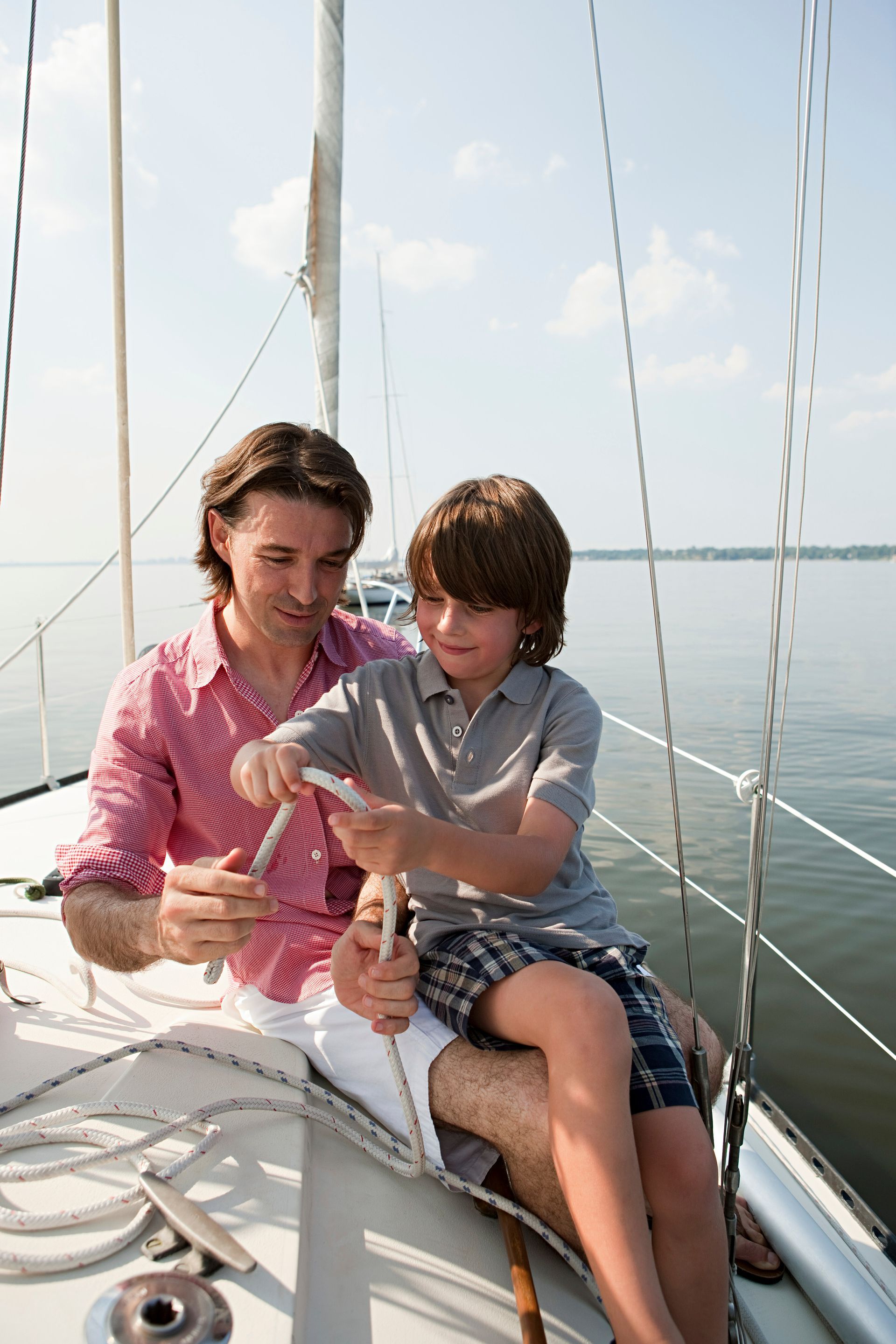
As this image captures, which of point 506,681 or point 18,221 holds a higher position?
point 18,221

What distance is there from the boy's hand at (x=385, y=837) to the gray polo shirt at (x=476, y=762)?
255mm

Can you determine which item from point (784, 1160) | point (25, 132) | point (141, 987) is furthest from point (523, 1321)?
point (25, 132)

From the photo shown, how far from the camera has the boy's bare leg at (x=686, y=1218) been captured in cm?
100

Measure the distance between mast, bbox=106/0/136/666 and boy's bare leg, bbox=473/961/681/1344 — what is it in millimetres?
1334

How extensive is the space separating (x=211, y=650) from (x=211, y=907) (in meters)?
0.61

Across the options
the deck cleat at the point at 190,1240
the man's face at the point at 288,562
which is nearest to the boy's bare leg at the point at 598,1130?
the deck cleat at the point at 190,1240

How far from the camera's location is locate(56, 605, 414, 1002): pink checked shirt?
1454 millimetres

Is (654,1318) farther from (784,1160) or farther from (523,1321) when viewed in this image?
(784,1160)

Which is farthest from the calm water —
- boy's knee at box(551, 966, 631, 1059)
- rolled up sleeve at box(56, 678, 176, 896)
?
rolled up sleeve at box(56, 678, 176, 896)

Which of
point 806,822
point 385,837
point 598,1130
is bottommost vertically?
point 806,822

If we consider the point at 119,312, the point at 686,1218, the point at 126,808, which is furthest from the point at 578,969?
the point at 119,312

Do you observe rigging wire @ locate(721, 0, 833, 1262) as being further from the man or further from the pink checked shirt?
the pink checked shirt

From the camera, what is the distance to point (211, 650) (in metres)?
→ 1.56

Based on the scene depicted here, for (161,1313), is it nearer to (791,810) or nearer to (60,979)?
(60,979)
